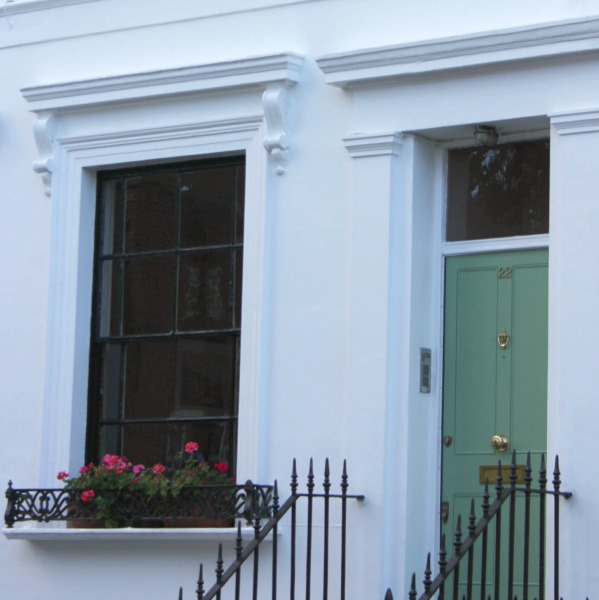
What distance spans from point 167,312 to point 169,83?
134 cm

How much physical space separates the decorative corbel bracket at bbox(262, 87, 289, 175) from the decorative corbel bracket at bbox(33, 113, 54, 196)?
153 cm

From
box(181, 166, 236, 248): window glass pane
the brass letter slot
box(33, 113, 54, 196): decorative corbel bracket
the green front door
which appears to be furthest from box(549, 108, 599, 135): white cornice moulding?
box(33, 113, 54, 196): decorative corbel bracket

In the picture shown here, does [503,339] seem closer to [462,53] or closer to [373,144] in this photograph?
[373,144]

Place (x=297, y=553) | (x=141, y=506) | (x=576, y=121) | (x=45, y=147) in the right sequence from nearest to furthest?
(x=576, y=121)
(x=297, y=553)
(x=141, y=506)
(x=45, y=147)

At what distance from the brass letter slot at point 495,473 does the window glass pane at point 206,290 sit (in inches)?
69.0

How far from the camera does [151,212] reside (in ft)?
30.6

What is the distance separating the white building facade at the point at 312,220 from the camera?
768 cm

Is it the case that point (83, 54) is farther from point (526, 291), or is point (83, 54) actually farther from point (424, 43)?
point (526, 291)

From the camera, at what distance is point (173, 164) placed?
921 centimetres

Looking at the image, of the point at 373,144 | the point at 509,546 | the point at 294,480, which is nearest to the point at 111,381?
the point at 294,480

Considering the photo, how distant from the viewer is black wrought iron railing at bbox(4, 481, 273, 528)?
829cm

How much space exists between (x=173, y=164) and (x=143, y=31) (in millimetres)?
824

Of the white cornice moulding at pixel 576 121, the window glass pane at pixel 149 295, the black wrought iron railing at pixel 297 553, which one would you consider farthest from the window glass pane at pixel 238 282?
the white cornice moulding at pixel 576 121

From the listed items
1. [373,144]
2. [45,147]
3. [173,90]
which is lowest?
[373,144]
